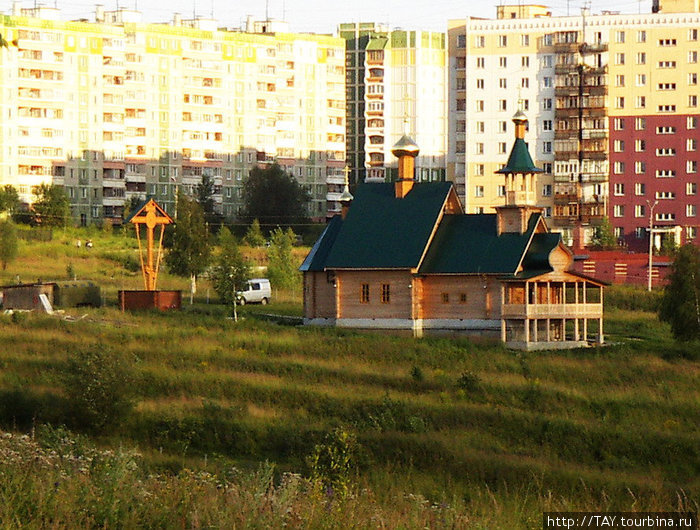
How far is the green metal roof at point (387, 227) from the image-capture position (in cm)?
5175

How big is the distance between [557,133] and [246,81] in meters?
30.5

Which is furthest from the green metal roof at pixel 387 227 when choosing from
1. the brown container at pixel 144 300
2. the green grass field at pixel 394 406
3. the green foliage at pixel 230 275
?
the brown container at pixel 144 300

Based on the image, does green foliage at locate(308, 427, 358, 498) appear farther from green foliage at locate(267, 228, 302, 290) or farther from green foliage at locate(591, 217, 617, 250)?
green foliage at locate(591, 217, 617, 250)

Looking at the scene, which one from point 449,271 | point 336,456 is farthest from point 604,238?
point 336,456

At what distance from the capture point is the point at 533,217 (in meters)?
51.8

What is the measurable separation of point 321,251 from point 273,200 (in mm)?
47667

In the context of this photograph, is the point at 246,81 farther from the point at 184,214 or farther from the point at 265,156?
the point at 184,214

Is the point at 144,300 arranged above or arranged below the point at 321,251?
below

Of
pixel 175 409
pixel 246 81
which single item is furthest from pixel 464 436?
pixel 246 81

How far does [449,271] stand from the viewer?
166 feet

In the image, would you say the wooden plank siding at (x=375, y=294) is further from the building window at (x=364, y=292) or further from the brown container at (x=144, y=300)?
the brown container at (x=144, y=300)

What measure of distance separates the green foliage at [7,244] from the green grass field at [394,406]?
76.0 feet

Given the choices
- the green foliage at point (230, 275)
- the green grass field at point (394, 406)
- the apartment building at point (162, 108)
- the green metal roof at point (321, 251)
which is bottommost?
the green grass field at point (394, 406)

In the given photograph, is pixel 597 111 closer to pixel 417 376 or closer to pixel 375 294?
pixel 375 294
